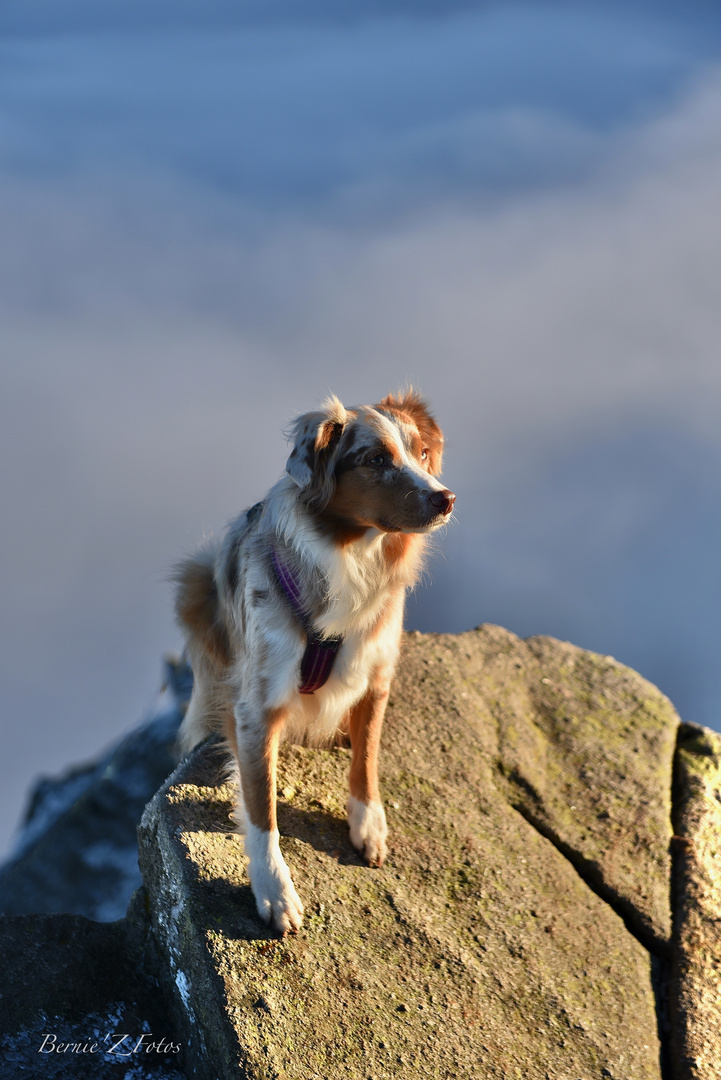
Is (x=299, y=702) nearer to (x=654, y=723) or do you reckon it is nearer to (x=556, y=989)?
(x=556, y=989)

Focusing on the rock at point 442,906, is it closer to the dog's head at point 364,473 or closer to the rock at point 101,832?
the dog's head at point 364,473

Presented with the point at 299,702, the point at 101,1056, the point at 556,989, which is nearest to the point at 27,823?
the point at 101,1056

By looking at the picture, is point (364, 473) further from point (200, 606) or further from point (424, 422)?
point (200, 606)

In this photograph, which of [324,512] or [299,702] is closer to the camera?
[324,512]

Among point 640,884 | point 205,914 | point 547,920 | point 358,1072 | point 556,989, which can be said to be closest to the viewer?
point 358,1072

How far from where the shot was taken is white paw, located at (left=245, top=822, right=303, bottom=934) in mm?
3195

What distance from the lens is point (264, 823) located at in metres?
3.31

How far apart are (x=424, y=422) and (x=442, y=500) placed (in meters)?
0.67

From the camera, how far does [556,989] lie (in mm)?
3531

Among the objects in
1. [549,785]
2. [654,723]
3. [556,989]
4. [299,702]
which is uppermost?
[654,723]

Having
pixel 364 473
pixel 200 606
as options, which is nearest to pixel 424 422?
pixel 364 473

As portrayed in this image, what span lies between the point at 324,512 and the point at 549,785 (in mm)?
2489

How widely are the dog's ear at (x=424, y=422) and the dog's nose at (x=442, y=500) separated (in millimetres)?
495

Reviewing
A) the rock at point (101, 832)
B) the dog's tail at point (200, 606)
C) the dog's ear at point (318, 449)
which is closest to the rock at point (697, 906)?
the dog's tail at point (200, 606)
